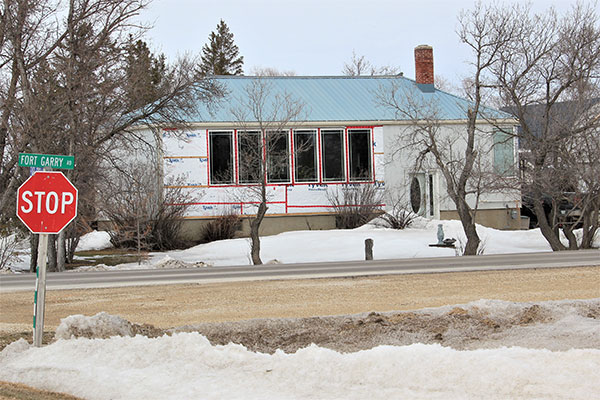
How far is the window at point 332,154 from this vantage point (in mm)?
36062

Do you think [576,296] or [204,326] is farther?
[576,296]

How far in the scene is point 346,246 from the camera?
30062mm

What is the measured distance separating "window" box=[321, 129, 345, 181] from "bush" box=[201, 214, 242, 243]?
15.4 ft

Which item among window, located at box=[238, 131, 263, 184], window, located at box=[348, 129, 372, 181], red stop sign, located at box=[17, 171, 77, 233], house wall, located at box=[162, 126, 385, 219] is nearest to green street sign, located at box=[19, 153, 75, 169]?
red stop sign, located at box=[17, 171, 77, 233]

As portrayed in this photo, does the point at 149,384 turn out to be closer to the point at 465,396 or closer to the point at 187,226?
the point at 465,396

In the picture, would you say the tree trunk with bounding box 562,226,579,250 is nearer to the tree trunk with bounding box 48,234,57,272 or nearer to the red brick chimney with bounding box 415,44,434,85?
the red brick chimney with bounding box 415,44,434,85

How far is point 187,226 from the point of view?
34.5 metres

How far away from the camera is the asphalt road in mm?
18828

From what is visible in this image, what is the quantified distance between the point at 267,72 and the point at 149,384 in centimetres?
7461

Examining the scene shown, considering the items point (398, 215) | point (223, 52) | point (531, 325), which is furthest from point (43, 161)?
point (223, 52)

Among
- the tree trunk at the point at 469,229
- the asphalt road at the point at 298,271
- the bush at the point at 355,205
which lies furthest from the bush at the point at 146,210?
the tree trunk at the point at 469,229

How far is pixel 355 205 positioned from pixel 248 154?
571 centimetres

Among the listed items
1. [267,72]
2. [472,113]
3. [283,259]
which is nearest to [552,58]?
[472,113]

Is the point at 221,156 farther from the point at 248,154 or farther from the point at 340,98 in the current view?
the point at 340,98
